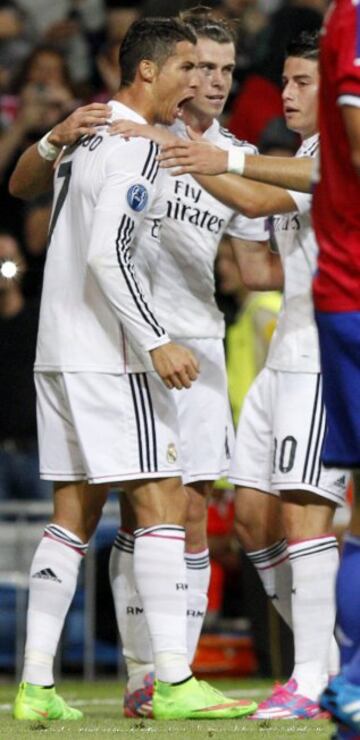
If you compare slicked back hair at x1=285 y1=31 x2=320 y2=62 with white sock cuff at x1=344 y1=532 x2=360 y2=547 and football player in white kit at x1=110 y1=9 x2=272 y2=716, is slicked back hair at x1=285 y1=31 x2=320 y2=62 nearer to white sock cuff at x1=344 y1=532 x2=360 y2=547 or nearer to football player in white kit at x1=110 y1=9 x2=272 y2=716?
football player in white kit at x1=110 y1=9 x2=272 y2=716

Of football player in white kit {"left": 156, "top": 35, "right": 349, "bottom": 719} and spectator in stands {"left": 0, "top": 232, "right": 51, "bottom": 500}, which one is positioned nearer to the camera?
football player in white kit {"left": 156, "top": 35, "right": 349, "bottom": 719}

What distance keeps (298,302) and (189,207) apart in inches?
25.8

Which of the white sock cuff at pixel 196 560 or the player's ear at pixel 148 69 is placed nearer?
the player's ear at pixel 148 69

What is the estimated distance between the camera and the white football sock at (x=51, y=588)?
6.10m

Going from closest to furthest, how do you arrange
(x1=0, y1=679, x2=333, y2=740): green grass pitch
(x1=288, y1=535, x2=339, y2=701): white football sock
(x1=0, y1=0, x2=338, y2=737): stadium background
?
(x1=0, y1=679, x2=333, y2=740): green grass pitch, (x1=288, y1=535, x2=339, y2=701): white football sock, (x1=0, y1=0, x2=338, y2=737): stadium background

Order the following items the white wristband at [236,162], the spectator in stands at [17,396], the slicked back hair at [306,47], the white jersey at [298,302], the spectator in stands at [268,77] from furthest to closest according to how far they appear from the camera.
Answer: the spectator in stands at [268,77] < the spectator in stands at [17,396] < the slicked back hair at [306,47] < the white jersey at [298,302] < the white wristband at [236,162]

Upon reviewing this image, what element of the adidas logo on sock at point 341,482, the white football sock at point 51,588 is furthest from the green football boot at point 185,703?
the adidas logo on sock at point 341,482

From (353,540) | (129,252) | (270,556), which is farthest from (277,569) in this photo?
(353,540)

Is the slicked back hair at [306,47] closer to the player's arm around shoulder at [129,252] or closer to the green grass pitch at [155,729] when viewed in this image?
the player's arm around shoulder at [129,252]

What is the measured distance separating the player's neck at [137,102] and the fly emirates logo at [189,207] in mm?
470

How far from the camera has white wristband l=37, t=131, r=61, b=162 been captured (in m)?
6.28

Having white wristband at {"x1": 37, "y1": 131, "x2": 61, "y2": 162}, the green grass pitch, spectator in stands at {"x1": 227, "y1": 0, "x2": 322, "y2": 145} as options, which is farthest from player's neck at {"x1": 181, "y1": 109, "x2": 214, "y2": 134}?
spectator in stands at {"x1": 227, "y1": 0, "x2": 322, "y2": 145}

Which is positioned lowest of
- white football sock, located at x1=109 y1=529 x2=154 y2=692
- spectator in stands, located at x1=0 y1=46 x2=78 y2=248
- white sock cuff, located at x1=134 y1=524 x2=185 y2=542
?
white football sock, located at x1=109 y1=529 x2=154 y2=692

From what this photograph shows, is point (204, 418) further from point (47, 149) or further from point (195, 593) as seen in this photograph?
point (47, 149)
